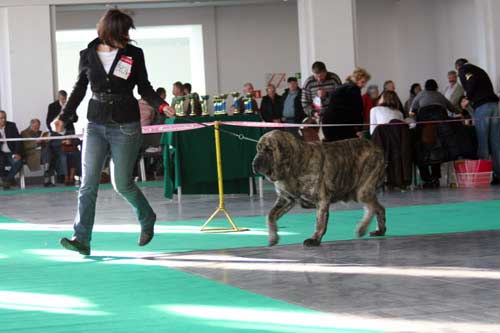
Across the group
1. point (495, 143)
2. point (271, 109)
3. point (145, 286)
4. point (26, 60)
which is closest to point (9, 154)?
point (26, 60)

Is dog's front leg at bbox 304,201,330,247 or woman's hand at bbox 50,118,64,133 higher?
woman's hand at bbox 50,118,64,133

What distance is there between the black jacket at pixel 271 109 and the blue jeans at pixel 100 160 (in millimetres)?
12759

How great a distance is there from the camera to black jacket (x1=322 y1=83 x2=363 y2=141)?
30.2 ft

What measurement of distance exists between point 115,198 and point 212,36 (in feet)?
37.3

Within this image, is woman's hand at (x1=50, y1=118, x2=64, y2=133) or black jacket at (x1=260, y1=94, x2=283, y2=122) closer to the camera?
woman's hand at (x1=50, y1=118, x2=64, y2=133)

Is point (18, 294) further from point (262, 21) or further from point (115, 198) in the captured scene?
point (262, 21)

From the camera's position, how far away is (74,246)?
20.1 ft

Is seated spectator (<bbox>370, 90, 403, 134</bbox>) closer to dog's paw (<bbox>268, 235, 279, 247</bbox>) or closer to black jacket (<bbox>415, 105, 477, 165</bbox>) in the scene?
black jacket (<bbox>415, 105, 477, 165</bbox>)

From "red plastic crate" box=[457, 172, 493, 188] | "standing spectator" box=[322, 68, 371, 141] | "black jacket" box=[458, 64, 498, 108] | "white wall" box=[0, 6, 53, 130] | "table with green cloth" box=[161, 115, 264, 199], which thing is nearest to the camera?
"standing spectator" box=[322, 68, 371, 141]

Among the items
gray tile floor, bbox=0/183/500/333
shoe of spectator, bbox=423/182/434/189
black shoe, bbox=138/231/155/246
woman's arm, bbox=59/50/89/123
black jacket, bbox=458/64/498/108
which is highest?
black jacket, bbox=458/64/498/108

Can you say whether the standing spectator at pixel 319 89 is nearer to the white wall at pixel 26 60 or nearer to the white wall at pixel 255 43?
→ the white wall at pixel 26 60

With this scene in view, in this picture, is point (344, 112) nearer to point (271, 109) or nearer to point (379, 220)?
point (379, 220)

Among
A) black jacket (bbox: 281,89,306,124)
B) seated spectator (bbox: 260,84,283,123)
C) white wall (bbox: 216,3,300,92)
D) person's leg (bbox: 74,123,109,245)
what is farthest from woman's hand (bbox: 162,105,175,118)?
white wall (bbox: 216,3,300,92)

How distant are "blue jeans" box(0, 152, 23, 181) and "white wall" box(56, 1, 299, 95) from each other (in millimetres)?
7525
